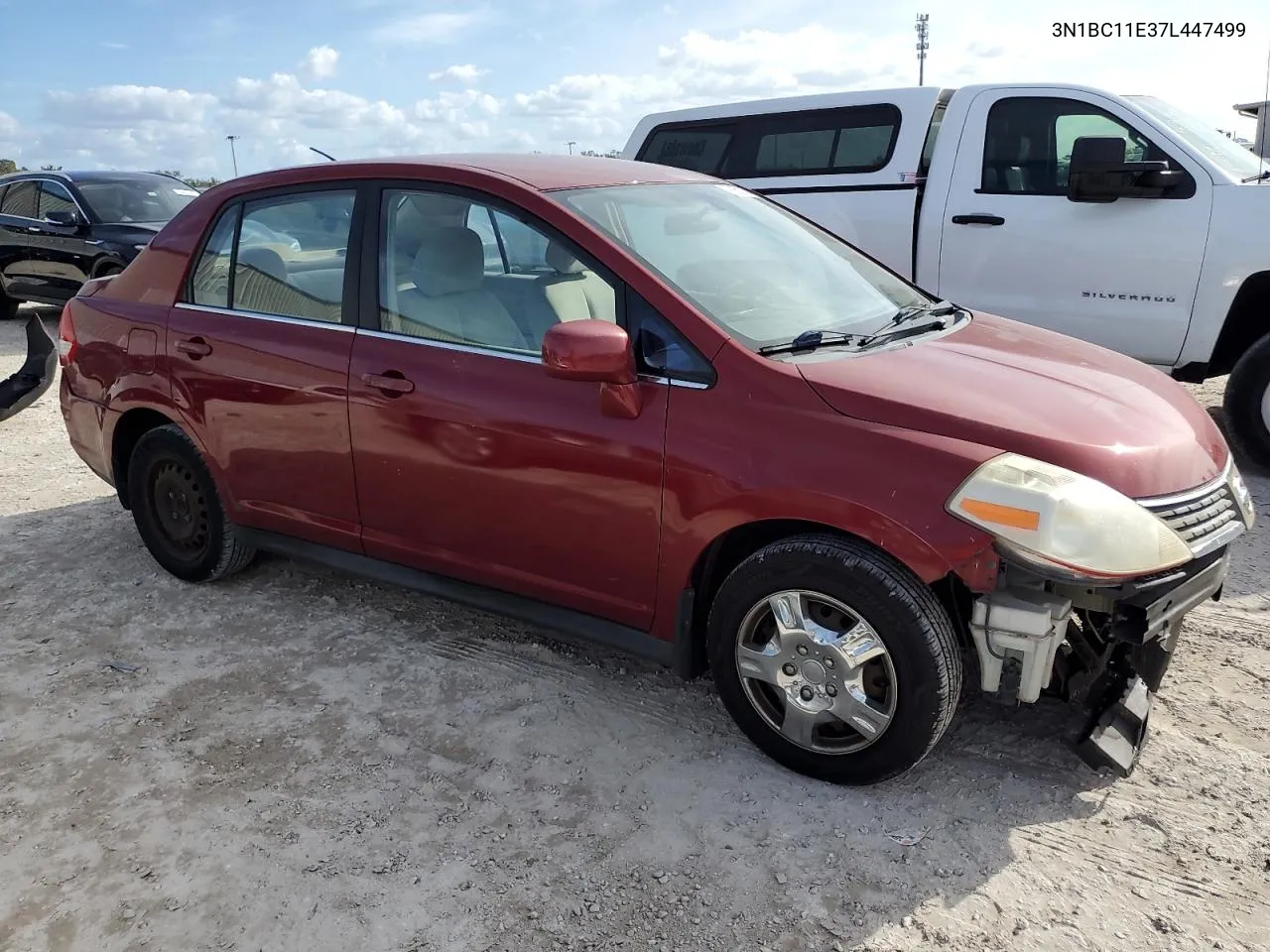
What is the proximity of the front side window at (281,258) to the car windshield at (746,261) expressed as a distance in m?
0.94

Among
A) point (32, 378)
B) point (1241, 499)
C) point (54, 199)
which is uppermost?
point (54, 199)

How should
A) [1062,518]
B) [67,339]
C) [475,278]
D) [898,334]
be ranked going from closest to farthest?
[1062,518]
[898,334]
[475,278]
[67,339]

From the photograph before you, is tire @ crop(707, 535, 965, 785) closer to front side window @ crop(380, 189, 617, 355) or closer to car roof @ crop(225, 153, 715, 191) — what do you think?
front side window @ crop(380, 189, 617, 355)

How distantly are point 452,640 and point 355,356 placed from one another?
1131 mm

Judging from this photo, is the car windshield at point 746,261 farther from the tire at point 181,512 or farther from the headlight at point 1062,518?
the tire at point 181,512

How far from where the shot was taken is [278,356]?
3.81 meters

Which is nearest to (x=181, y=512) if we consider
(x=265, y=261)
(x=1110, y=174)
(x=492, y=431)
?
(x=265, y=261)

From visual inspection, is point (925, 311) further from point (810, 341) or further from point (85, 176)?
point (85, 176)

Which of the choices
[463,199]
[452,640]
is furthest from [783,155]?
[452,640]

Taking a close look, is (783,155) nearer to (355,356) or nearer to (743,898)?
(355,356)

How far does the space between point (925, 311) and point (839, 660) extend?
151 centimetres

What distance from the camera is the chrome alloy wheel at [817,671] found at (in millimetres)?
2785

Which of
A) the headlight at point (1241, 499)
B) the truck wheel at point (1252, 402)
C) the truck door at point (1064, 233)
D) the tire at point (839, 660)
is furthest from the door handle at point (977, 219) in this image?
the tire at point (839, 660)

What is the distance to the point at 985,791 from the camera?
2920 millimetres
